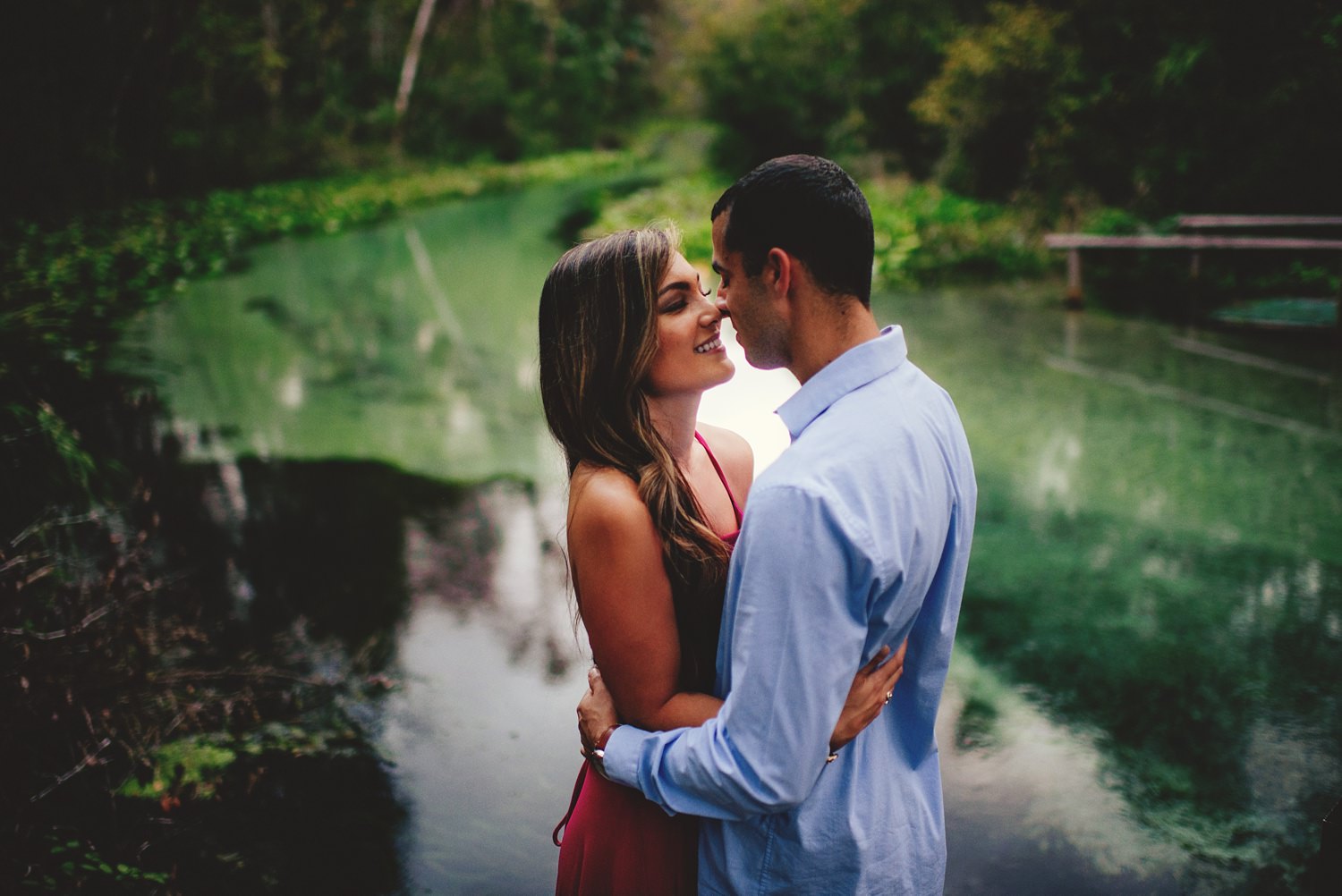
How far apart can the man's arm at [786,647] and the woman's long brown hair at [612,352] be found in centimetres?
41

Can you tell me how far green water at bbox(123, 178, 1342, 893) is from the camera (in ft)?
10.1

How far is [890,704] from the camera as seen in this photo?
1602 millimetres

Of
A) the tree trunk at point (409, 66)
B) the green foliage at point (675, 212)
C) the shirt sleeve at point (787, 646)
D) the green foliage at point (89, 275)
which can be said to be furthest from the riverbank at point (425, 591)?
the tree trunk at point (409, 66)

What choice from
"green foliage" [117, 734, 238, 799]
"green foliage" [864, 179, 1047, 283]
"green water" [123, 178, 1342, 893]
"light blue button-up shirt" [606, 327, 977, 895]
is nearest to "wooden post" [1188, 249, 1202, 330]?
"green water" [123, 178, 1342, 893]

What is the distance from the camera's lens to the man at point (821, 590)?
4.20ft

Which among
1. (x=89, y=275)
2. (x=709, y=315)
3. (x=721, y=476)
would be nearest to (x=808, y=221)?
(x=709, y=315)

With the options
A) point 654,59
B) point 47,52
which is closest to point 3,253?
point 47,52

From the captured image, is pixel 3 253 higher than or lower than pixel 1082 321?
higher

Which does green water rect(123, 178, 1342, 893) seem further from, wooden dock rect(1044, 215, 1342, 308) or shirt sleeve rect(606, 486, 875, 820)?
shirt sleeve rect(606, 486, 875, 820)

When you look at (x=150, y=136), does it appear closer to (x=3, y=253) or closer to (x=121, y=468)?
(x=3, y=253)

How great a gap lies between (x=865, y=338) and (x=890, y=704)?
25.0 inches

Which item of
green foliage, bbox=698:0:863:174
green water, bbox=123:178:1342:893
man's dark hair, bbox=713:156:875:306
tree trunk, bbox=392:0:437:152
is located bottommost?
green water, bbox=123:178:1342:893

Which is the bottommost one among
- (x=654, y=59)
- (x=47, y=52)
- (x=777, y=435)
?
(x=777, y=435)

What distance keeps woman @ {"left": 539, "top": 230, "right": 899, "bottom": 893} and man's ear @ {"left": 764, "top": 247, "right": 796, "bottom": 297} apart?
295mm
